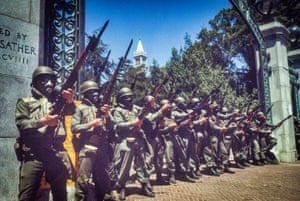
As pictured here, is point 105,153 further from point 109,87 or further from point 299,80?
point 299,80

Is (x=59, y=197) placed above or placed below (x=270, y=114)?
below

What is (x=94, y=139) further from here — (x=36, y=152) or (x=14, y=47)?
(x=14, y=47)

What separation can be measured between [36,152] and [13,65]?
1.68 m

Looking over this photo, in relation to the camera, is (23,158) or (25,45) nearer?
(23,158)

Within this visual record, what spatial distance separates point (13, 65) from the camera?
4.23 m

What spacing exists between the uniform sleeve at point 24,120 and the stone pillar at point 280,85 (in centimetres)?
1107

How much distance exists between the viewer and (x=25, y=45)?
14.5 ft

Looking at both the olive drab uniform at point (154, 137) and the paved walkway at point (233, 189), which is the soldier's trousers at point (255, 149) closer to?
the paved walkway at point (233, 189)

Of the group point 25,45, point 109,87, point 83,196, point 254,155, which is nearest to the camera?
point 83,196

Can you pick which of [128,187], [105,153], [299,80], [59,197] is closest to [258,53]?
[299,80]

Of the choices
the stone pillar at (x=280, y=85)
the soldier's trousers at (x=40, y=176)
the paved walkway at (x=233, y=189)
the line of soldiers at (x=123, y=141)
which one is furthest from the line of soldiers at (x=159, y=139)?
the stone pillar at (x=280, y=85)

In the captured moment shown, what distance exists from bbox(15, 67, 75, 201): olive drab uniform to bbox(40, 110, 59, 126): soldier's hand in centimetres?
5

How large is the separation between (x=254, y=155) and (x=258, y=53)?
4970mm

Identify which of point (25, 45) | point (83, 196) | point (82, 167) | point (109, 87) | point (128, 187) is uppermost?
point (25, 45)
